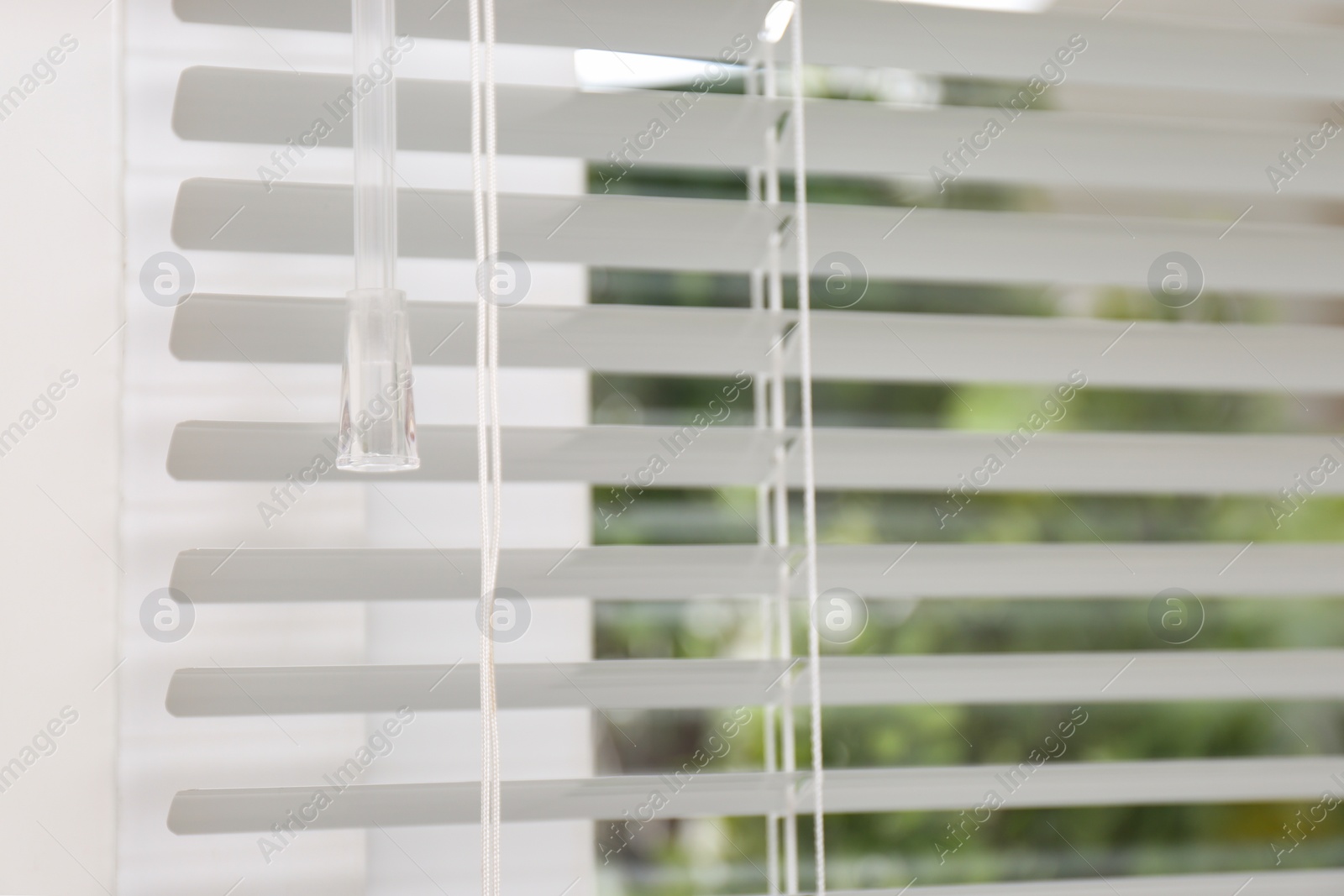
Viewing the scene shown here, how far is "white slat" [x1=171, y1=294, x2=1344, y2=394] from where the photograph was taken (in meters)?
0.62

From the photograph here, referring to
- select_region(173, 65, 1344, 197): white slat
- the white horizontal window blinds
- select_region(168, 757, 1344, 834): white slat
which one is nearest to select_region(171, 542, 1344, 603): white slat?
the white horizontal window blinds

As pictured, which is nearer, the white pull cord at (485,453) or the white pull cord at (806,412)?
the white pull cord at (485,453)

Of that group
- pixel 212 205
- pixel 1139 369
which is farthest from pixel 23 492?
pixel 1139 369

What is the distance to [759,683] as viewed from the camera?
26.1 inches

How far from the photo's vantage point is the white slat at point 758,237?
62 centimetres

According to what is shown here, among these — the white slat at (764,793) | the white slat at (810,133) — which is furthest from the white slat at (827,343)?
the white slat at (764,793)

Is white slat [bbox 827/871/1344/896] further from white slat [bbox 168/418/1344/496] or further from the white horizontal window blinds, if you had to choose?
white slat [bbox 168/418/1344/496]

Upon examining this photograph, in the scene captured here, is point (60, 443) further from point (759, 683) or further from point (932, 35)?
point (932, 35)

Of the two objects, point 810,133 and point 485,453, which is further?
point 810,133

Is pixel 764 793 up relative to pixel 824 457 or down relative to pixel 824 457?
down

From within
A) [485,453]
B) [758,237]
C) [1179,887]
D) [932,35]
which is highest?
[932,35]

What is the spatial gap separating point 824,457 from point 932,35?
0.32 m

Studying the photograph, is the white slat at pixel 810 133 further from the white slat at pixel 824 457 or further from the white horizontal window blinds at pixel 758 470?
the white slat at pixel 824 457

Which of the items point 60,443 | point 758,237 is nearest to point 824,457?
point 758,237
